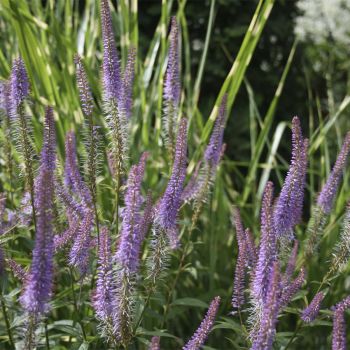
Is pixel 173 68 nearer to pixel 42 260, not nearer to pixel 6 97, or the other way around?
pixel 6 97

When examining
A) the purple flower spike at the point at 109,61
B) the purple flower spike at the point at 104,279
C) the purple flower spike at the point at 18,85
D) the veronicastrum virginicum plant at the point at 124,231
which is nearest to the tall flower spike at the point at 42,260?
the veronicastrum virginicum plant at the point at 124,231

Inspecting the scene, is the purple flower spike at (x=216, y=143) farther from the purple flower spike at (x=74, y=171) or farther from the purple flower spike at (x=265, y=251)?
the purple flower spike at (x=265, y=251)

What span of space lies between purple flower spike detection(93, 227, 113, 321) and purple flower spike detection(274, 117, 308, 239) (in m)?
0.67

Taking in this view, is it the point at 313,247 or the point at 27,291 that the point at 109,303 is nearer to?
the point at 27,291

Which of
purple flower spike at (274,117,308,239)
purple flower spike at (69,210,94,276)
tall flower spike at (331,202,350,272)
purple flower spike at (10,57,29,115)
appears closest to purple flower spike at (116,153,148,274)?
purple flower spike at (69,210,94,276)

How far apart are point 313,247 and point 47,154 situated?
156cm

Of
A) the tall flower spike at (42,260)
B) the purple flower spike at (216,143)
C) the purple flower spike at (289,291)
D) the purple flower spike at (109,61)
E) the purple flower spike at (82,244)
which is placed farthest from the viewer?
the purple flower spike at (216,143)

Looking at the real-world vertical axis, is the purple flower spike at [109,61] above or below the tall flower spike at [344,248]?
above

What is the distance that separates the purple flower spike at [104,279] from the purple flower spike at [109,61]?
0.73 m

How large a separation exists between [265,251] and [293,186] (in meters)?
0.35

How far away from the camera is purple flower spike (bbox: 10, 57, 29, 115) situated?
8.24 ft

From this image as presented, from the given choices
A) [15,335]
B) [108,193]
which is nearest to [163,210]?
[15,335]

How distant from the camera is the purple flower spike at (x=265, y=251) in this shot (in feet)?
6.82

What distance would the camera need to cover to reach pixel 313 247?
3264 mm
